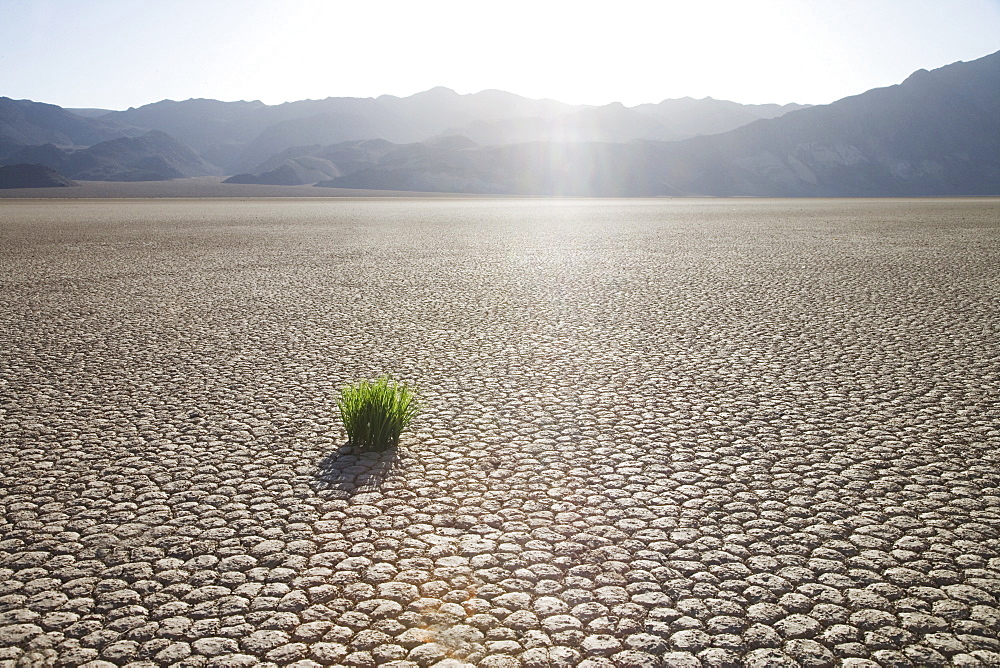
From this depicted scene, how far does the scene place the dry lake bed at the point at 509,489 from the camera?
9.39 feet

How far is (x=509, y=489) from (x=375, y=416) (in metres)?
1.18

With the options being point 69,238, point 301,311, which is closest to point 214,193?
point 69,238

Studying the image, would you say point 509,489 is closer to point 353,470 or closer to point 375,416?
point 353,470

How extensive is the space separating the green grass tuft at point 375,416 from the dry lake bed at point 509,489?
0.12 meters

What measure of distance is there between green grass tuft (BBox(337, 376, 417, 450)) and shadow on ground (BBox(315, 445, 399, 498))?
0.07 meters

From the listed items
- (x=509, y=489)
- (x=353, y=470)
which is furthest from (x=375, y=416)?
(x=509, y=489)

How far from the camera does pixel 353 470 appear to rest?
4.55 metres

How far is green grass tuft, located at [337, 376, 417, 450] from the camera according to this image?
4.91 meters

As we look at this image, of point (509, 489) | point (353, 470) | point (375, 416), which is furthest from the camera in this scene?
point (375, 416)

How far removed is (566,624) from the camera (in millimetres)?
2904

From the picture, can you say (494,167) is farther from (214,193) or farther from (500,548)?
(500,548)

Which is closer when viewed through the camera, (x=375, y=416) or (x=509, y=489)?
(x=509, y=489)

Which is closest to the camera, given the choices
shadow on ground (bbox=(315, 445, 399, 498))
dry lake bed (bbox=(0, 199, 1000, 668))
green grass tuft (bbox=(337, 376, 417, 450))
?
dry lake bed (bbox=(0, 199, 1000, 668))

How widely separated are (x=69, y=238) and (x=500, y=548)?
958 inches
